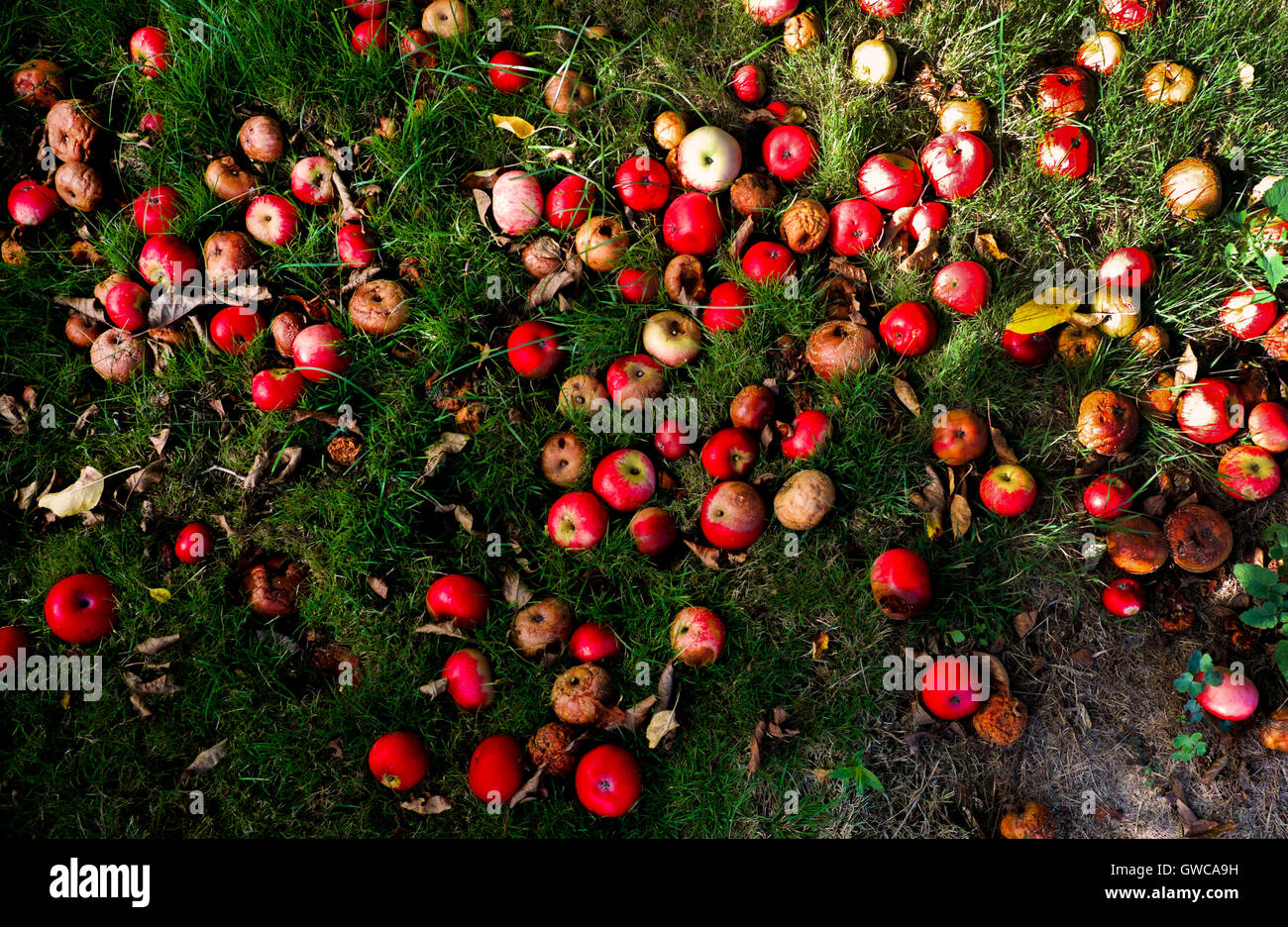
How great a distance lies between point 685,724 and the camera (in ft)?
9.89

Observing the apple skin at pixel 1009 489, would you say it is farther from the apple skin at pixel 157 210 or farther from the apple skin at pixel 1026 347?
the apple skin at pixel 157 210

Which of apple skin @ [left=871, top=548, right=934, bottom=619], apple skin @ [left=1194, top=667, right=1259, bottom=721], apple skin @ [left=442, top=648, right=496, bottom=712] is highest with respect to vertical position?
apple skin @ [left=871, top=548, right=934, bottom=619]

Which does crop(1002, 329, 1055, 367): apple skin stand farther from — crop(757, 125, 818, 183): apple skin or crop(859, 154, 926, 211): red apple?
crop(757, 125, 818, 183): apple skin

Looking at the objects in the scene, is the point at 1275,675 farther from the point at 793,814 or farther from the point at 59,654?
the point at 59,654

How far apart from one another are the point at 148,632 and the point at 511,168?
2.46 m

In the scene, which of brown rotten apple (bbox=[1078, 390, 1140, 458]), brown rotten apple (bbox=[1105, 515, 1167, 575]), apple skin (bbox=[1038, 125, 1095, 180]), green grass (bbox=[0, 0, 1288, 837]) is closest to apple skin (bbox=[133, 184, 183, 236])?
green grass (bbox=[0, 0, 1288, 837])

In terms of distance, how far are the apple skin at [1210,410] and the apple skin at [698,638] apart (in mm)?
2111

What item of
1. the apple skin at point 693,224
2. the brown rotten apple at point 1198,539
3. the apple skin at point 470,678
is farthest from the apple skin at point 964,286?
the apple skin at point 470,678

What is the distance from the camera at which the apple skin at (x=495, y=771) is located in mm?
2855

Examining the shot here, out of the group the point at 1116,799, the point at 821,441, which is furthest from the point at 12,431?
the point at 1116,799

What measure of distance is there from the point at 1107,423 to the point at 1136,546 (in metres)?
0.50

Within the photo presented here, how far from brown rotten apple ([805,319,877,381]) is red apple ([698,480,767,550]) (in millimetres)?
602

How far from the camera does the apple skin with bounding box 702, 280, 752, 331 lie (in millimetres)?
3229

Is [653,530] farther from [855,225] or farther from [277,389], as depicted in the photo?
[277,389]
